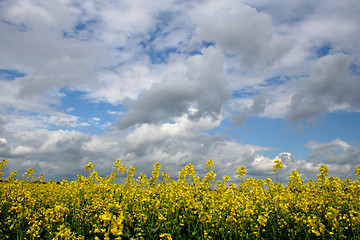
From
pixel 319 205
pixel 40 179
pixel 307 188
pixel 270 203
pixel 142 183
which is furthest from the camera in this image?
pixel 40 179

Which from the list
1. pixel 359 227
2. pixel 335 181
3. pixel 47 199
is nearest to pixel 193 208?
pixel 359 227

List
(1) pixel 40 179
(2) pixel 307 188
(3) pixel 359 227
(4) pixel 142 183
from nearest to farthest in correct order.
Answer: (3) pixel 359 227 → (2) pixel 307 188 → (4) pixel 142 183 → (1) pixel 40 179

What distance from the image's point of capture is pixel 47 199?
11422 mm

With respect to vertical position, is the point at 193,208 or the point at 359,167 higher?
the point at 359,167

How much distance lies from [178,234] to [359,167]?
23.8ft

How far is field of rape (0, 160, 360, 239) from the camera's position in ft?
22.5

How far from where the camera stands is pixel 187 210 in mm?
8398

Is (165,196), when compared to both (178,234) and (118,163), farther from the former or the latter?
(118,163)

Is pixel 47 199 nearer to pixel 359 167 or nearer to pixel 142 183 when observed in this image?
pixel 142 183

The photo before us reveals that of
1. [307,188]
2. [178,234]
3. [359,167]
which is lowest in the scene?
[178,234]

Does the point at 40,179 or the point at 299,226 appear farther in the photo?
the point at 40,179

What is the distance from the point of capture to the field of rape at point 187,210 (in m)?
6.87

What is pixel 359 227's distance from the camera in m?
6.72

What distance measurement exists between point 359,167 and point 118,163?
32.2 ft
